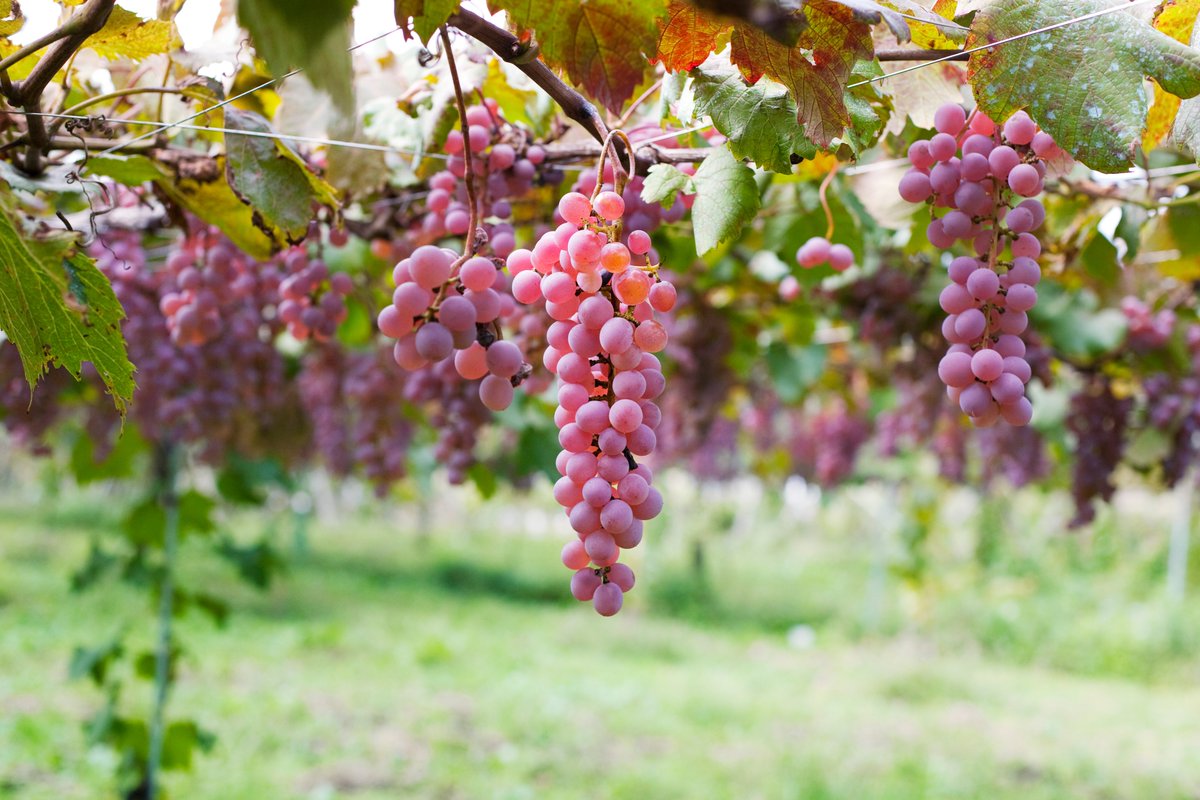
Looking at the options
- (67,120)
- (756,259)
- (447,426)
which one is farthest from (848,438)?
(67,120)

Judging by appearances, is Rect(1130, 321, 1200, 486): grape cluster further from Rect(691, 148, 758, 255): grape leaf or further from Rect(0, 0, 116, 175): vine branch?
Rect(0, 0, 116, 175): vine branch

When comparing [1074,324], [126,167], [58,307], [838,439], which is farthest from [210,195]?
[838,439]

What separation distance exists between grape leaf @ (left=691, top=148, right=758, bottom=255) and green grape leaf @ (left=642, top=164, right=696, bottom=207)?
0.01m

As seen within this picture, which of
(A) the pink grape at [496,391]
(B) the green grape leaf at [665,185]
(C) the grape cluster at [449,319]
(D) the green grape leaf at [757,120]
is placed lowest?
(A) the pink grape at [496,391]

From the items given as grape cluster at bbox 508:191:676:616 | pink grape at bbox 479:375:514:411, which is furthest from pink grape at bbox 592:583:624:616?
pink grape at bbox 479:375:514:411

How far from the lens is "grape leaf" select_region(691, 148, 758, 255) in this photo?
753 millimetres

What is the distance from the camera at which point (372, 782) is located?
450 cm

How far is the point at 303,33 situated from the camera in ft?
1.29

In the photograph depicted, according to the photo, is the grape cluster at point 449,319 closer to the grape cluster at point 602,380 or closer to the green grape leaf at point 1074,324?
the grape cluster at point 602,380

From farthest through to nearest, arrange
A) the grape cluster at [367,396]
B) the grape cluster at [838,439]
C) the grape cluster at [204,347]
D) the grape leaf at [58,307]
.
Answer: the grape cluster at [838,439] < the grape cluster at [367,396] < the grape cluster at [204,347] < the grape leaf at [58,307]

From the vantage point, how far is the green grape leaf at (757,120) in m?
0.72

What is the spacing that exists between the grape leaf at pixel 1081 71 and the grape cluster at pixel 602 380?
0.99ft

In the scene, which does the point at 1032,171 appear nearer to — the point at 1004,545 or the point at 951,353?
the point at 951,353

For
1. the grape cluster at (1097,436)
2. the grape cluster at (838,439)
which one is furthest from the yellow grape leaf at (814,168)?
the grape cluster at (838,439)
